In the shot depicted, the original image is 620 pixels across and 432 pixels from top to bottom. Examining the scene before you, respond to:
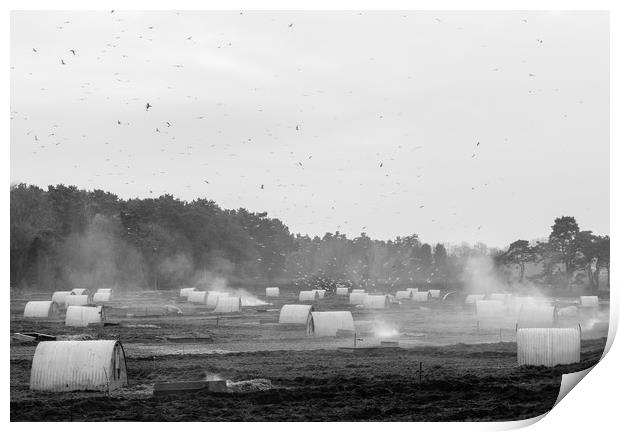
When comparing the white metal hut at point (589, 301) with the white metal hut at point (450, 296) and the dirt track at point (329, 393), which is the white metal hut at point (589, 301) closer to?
the white metal hut at point (450, 296)

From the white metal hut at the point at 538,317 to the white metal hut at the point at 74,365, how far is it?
22.9 meters

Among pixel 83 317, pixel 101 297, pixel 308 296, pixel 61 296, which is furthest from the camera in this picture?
pixel 308 296

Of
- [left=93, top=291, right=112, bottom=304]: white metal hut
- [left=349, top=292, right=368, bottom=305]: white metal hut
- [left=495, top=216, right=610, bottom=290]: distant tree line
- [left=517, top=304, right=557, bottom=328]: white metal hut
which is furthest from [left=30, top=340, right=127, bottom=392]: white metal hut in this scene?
[left=349, top=292, right=368, bottom=305]: white metal hut

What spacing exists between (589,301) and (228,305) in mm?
22094

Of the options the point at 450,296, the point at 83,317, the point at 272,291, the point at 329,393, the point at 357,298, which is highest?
the point at 272,291

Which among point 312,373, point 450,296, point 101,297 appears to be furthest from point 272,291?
point 312,373

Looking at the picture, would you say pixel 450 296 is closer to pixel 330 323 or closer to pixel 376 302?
pixel 376 302

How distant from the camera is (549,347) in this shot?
2578cm

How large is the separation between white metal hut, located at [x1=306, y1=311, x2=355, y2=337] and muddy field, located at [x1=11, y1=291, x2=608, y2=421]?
0.68m

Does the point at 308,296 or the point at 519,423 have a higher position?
the point at 308,296

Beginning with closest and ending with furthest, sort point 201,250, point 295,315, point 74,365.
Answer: point 74,365
point 295,315
point 201,250

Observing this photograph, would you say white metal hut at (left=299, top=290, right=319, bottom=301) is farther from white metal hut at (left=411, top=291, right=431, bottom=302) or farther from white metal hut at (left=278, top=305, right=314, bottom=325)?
white metal hut at (left=278, top=305, right=314, bottom=325)

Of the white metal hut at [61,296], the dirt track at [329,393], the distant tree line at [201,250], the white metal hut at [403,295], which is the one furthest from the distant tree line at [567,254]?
the white metal hut at [61,296]

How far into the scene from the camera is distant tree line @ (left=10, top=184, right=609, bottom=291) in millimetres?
43781
